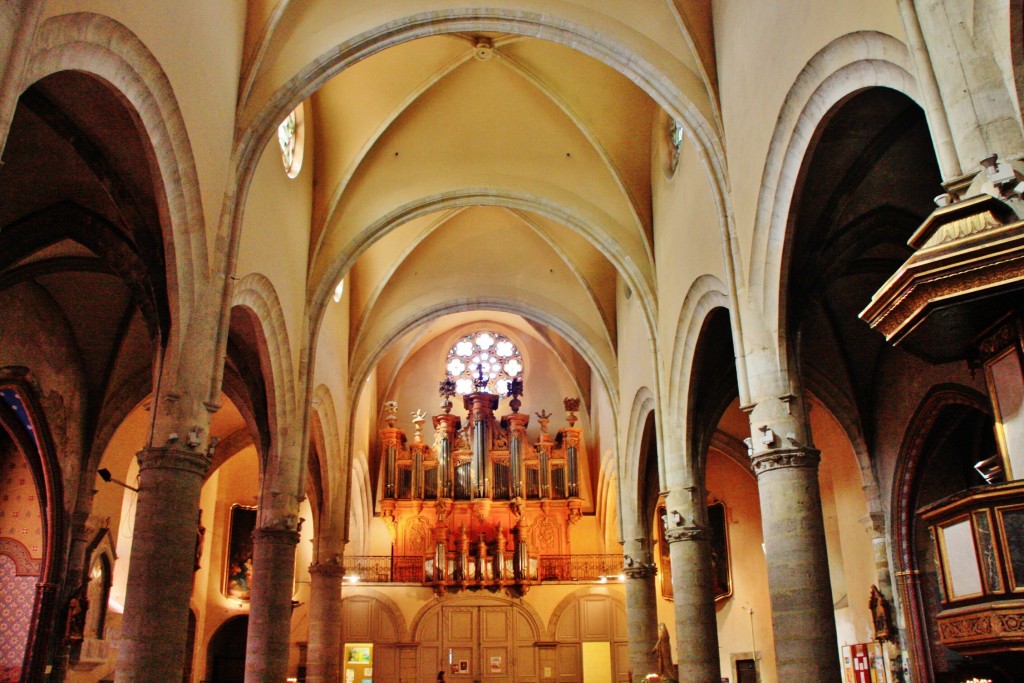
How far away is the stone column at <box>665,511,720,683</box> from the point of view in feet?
42.6

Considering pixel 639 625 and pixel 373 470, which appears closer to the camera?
pixel 639 625

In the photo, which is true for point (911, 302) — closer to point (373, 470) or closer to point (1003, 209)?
point (1003, 209)

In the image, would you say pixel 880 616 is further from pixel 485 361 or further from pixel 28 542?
pixel 485 361

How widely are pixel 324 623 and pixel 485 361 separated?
10090 millimetres

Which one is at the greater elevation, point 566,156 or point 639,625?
point 566,156

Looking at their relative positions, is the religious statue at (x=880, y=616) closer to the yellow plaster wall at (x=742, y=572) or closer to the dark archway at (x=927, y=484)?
the dark archway at (x=927, y=484)

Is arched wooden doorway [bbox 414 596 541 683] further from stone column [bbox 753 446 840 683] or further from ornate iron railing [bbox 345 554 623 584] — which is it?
stone column [bbox 753 446 840 683]

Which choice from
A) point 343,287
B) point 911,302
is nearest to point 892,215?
point 911,302

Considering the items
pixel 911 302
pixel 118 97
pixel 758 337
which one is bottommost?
pixel 911 302

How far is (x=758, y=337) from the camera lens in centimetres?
991

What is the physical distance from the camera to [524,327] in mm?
25859

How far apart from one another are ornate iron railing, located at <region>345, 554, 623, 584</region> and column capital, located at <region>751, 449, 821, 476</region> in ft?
44.3

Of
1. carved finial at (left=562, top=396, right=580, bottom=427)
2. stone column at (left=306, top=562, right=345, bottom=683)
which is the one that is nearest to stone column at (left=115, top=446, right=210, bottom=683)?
stone column at (left=306, top=562, right=345, bottom=683)

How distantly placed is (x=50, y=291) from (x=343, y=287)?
5.77 metres
